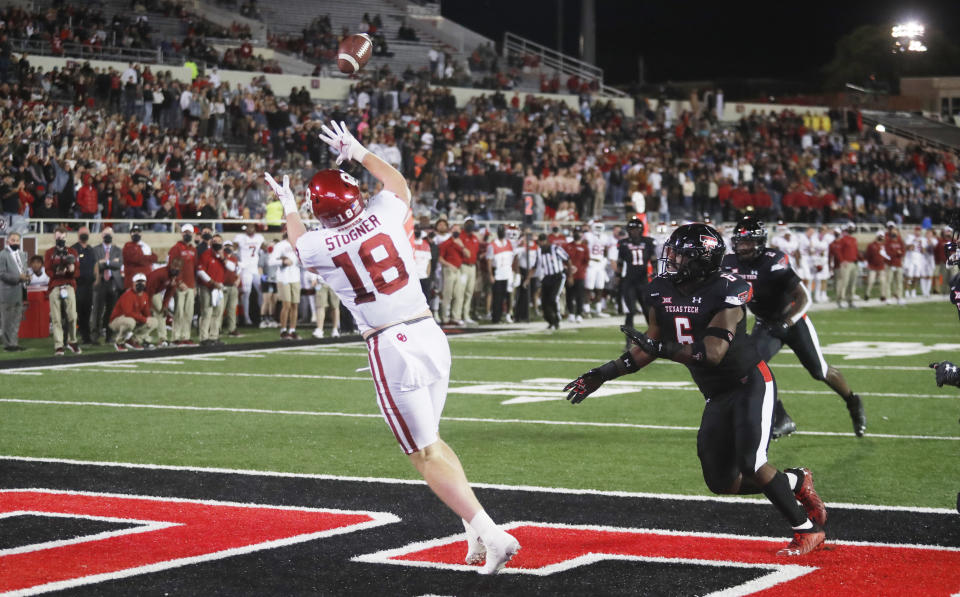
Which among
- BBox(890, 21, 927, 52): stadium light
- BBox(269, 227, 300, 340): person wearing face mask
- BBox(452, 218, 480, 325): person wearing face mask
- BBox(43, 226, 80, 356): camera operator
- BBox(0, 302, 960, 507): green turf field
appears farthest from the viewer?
BBox(890, 21, 927, 52): stadium light

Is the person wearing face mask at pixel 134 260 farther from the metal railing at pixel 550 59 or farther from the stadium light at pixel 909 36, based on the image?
the stadium light at pixel 909 36

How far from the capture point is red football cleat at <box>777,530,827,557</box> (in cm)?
575

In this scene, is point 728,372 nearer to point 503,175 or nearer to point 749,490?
point 749,490

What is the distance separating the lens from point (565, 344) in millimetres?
18016

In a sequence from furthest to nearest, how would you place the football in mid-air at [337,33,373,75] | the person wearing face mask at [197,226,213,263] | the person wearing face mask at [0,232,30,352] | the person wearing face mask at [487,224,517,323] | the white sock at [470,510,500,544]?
1. the person wearing face mask at [487,224,517,323]
2. the person wearing face mask at [197,226,213,263]
3. the person wearing face mask at [0,232,30,352]
4. the football in mid-air at [337,33,373,75]
5. the white sock at [470,510,500,544]

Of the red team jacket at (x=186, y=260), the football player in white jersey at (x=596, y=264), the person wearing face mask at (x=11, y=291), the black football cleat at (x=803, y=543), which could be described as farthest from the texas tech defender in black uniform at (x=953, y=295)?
the football player in white jersey at (x=596, y=264)

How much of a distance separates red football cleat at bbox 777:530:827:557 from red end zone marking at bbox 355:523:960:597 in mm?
37

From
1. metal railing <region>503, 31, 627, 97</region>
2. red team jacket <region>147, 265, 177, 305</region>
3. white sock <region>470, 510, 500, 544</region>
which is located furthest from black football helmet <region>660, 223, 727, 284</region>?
metal railing <region>503, 31, 627, 97</region>

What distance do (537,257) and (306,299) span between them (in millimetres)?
4187

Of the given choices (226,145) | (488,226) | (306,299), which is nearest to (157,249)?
(306,299)

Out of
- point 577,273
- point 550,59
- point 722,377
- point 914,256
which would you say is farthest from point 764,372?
point 550,59

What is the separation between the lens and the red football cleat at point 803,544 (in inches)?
226

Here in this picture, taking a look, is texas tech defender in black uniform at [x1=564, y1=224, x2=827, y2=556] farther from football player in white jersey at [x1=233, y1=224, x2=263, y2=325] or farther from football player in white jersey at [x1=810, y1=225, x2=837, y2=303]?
football player in white jersey at [x1=810, y1=225, x2=837, y2=303]

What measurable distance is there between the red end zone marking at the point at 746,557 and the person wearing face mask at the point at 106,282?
40.6 feet
